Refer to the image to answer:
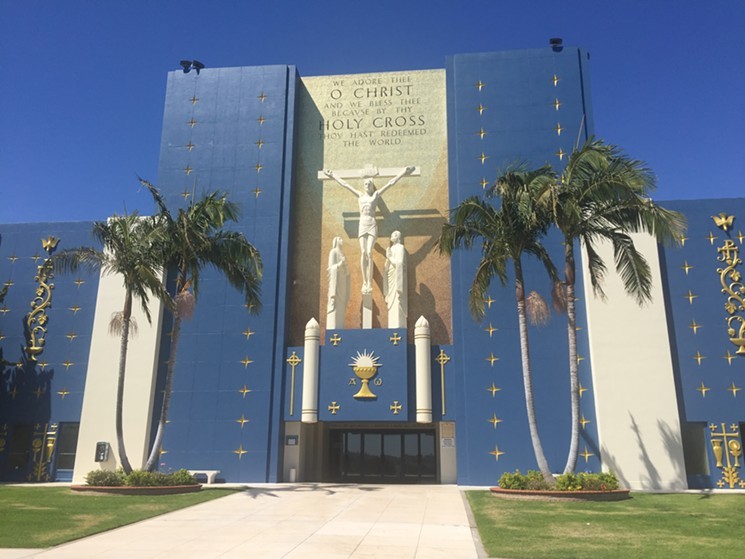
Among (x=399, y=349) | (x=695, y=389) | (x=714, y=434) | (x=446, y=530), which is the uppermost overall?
(x=399, y=349)

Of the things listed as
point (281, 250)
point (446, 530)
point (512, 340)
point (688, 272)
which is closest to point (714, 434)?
point (688, 272)

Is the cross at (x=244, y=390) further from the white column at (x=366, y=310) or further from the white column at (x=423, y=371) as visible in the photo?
the white column at (x=423, y=371)

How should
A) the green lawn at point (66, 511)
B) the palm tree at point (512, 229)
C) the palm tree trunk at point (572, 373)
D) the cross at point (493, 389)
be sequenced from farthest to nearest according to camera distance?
the cross at point (493, 389)
the palm tree at point (512, 229)
the palm tree trunk at point (572, 373)
the green lawn at point (66, 511)

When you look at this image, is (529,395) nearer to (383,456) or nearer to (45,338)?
(383,456)

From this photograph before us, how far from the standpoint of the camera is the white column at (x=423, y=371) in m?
23.4

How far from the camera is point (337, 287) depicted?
24.9 meters

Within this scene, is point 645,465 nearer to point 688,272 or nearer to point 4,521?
point 688,272

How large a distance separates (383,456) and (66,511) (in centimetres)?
1514

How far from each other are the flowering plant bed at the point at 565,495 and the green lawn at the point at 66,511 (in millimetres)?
8302

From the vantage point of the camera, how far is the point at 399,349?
2392 cm

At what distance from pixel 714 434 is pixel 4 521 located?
2125 cm

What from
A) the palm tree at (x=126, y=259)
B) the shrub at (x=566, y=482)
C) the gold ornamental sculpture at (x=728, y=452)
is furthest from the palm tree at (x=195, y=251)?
the gold ornamental sculpture at (x=728, y=452)

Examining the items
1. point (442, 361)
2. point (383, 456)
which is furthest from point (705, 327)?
point (383, 456)

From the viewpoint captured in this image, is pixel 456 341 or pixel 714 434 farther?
pixel 456 341
